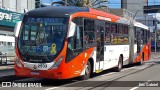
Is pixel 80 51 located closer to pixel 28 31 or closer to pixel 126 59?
pixel 28 31

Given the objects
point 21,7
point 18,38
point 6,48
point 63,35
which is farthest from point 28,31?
point 21,7

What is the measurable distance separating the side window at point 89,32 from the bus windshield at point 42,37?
1757 millimetres

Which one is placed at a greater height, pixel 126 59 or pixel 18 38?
pixel 18 38

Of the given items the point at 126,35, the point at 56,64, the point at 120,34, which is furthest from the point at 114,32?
the point at 56,64

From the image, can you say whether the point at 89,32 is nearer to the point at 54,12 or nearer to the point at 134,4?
the point at 54,12

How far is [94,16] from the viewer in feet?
55.7

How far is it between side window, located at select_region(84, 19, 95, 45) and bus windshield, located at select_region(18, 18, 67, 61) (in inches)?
69.2

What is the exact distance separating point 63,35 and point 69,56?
84 centimetres

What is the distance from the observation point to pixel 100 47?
17.6m

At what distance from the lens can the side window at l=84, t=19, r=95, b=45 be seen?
1586cm

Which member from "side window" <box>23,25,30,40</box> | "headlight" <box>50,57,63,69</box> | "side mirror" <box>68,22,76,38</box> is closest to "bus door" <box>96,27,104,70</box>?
"side mirror" <box>68,22,76,38</box>

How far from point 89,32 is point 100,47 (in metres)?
1.60

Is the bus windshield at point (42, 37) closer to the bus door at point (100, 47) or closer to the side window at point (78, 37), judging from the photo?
the side window at point (78, 37)

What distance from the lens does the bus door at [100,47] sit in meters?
17.3
